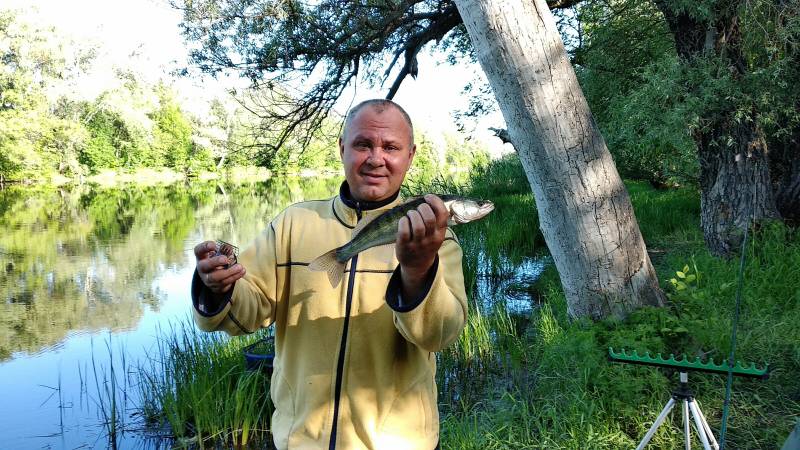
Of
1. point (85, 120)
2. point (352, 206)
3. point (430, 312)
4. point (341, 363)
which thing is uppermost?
point (85, 120)

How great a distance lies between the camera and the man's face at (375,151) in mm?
1760

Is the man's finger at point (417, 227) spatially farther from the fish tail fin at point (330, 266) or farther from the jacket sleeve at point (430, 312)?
the fish tail fin at point (330, 266)

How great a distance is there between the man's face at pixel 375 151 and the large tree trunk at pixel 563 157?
103 inches

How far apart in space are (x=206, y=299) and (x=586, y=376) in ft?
9.53

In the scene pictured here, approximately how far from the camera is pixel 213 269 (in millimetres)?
1523

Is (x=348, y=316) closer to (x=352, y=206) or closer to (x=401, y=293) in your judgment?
(x=401, y=293)

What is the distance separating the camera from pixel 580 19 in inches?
442

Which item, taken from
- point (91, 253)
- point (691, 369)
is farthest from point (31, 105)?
point (691, 369)

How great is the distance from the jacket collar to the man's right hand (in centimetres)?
41

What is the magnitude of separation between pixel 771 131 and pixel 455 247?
6.54 meters

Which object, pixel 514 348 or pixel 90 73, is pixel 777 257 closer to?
pixel 514 348

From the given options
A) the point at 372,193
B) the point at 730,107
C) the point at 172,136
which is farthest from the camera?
the point at 172,136

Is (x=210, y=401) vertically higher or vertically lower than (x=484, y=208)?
lower

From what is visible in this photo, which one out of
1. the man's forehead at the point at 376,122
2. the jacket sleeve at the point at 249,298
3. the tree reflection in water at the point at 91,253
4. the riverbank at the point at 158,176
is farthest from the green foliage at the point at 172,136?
the man's forehead at the point at 376,122
